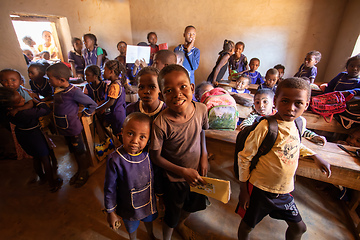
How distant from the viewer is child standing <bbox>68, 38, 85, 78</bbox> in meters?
4.08

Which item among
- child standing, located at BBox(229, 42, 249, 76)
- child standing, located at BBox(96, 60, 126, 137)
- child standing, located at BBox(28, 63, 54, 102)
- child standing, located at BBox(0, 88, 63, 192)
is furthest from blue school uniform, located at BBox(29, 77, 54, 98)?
A: child standing, located at BBox(229, 42, 249, 76)

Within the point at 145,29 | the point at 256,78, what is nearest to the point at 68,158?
the point at 256,78

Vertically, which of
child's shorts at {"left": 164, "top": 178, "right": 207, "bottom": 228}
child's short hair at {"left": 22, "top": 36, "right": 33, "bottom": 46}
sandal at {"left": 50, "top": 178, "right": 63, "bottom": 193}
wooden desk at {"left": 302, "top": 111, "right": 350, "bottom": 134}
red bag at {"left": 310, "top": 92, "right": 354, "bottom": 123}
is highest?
child's short hair at {"left": 22, "top": 36, "right": 33, "bottom": 46}

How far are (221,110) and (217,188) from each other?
0.75 m

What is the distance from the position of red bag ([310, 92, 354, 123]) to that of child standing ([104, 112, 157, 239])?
235cm

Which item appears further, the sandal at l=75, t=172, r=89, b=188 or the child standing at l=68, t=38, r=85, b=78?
the child standing at l=68, t=38, r=85, b=78

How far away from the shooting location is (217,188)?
1.04 m

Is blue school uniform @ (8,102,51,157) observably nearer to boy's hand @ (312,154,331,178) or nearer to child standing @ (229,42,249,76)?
boy's hand @ (312,154,331,178)

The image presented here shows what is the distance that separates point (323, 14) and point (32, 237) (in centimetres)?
717

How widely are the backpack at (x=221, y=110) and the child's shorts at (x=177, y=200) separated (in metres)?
0.67

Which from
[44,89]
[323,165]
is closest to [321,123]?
[323,165]

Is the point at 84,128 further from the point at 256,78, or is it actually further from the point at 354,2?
the point at 354,2

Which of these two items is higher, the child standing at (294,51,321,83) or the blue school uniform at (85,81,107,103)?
the child standing at (294,51,321,83)

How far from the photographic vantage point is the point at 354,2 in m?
4.00
